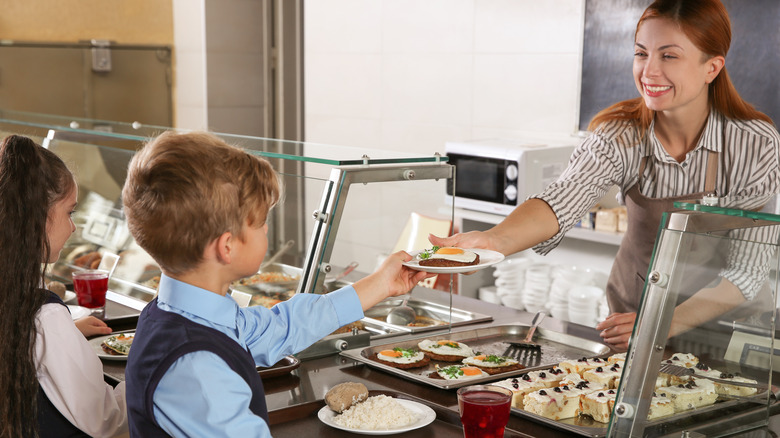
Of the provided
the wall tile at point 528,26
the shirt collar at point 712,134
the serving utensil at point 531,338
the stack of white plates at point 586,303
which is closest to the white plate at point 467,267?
the serving utensil at point 531,338

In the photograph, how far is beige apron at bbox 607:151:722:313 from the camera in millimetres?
2324

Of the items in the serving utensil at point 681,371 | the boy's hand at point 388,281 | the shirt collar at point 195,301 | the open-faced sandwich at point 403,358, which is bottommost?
the open-faced sandwich at point 403,358

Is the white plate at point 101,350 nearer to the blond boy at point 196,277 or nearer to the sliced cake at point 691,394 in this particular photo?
the blond boy at point 196,277

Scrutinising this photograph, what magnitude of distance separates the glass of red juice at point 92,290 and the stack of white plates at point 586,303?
231cm

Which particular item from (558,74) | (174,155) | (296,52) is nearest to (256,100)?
(296,52)

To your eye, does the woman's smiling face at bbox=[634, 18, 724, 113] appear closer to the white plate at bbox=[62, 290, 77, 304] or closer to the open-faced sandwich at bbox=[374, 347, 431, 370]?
the open-faced sandwich at bbox=[374, 347, 431, 370]

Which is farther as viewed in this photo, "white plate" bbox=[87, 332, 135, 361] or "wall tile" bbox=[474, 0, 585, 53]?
"wall tile" bbox=[474, 0, 585, 53]

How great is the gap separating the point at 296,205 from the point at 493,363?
3.79 feet

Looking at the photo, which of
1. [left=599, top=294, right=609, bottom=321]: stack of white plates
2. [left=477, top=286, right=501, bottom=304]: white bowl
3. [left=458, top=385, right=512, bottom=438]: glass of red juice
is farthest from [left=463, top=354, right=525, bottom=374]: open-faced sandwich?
[left=477, top=286, right=501, bottom=304]: white bowl

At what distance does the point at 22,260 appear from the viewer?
1.66m

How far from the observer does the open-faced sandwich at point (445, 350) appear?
206 centimetres

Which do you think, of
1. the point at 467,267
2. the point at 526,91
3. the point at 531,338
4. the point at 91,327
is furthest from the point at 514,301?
the point at 467,267

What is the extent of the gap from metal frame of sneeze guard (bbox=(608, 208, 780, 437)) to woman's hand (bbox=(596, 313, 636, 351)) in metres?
0.86

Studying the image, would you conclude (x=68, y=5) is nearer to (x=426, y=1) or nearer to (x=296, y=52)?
(x=296, y=52)
